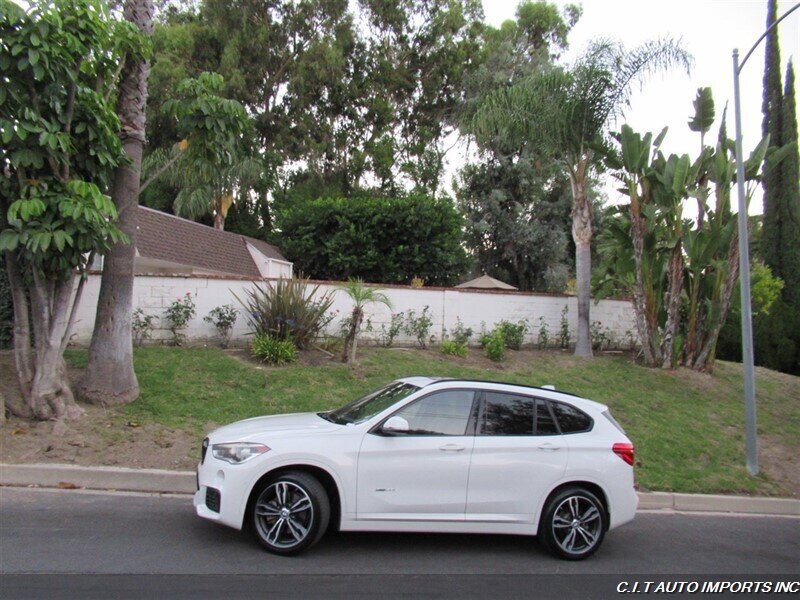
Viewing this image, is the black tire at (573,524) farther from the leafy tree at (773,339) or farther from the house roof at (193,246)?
the leafy tree at (773,339)

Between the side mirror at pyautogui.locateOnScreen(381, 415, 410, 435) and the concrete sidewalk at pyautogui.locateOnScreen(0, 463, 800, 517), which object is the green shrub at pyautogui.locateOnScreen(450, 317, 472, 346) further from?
the side mirror at pyautogui.locateOnScreen(381, 415, 410, 435)

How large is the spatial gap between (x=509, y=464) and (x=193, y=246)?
16.5 meters

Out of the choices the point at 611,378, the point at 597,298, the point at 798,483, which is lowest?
the point at 798,483

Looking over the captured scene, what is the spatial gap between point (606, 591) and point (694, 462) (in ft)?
18.1

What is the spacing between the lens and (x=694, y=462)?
10.5 metres

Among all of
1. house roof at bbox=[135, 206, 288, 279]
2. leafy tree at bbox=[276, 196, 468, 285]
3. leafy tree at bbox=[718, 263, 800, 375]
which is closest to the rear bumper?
house roof at bbox=[135, 206, 288, 279]

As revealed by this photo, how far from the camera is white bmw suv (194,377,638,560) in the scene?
5902mm

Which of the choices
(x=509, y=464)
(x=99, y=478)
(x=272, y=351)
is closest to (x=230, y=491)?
(x=509, y=464)

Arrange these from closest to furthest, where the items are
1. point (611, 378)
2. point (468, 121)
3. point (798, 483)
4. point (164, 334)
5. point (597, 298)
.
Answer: point (798, 483) → point (164, 334) → point (611, 378) → point (597, 298) → point (468, 121)

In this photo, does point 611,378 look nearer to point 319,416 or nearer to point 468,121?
point 468,121

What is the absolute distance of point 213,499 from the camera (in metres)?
5.98

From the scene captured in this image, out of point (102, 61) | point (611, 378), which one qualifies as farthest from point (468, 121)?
point (102, 61)

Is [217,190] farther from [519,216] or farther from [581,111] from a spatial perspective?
[581,111]

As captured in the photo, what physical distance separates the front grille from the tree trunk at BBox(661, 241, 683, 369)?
1208 centimetres
